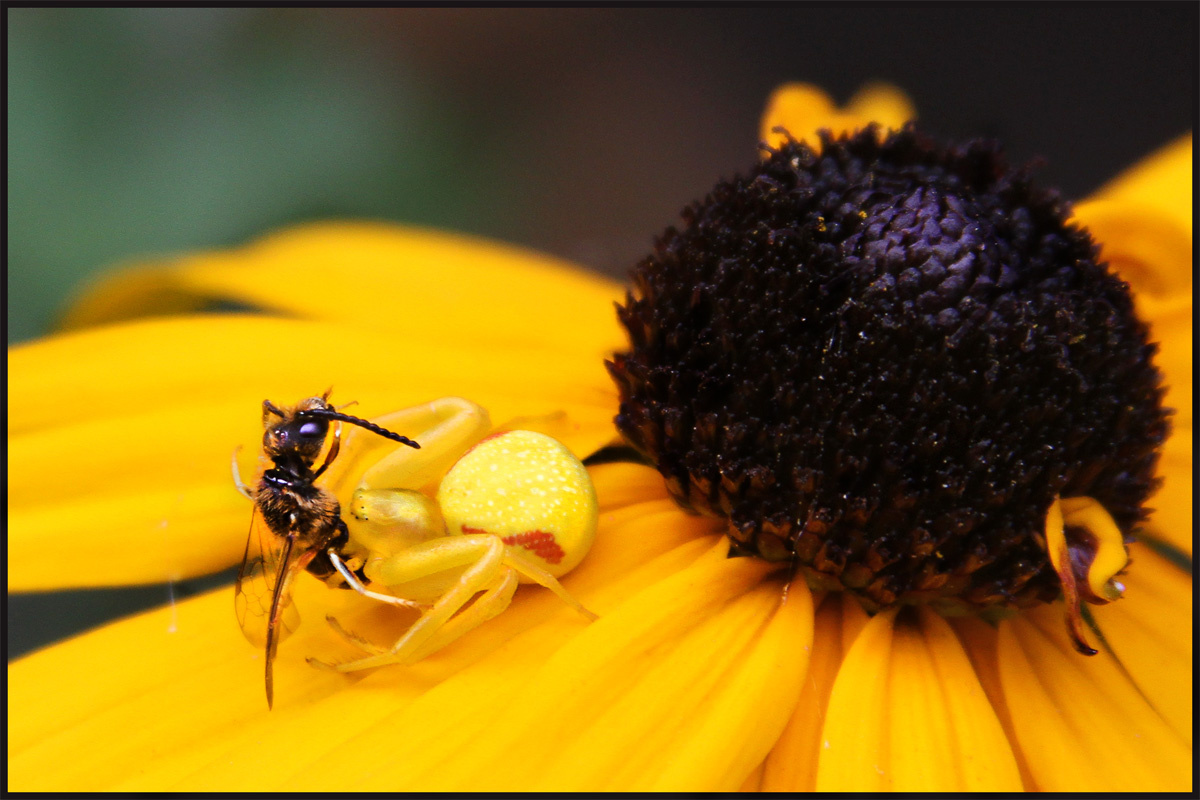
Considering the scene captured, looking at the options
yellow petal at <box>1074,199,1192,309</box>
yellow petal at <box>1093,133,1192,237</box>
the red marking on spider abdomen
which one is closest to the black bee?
the red marking on spider abdomen

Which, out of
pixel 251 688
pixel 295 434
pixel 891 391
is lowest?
pixel 251 688

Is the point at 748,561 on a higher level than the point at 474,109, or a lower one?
lower

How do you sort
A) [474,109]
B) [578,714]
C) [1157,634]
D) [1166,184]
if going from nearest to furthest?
[578,714] → [1157,634] → [1166,184] → [474,109]

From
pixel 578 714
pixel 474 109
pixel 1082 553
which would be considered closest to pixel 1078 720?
pixel 1082 553

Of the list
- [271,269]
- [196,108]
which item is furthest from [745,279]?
[196,108]

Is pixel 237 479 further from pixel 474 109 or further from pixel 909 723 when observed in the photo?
pixel 474 109

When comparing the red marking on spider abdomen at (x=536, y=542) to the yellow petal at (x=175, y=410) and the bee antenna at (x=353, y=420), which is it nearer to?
the bee antenna at (x=353, y=420)
